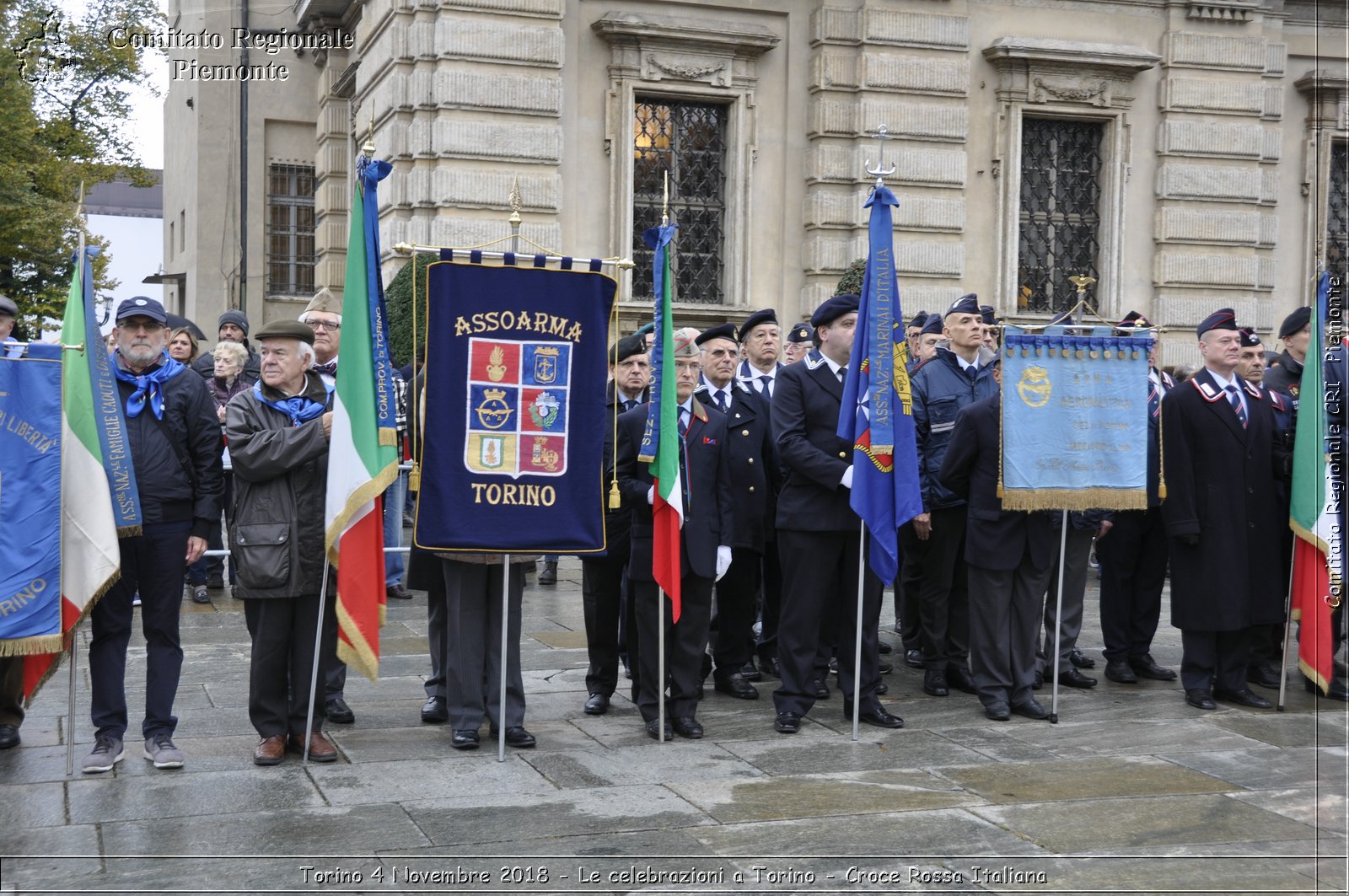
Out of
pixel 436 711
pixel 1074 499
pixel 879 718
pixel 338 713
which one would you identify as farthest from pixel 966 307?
pixel 338 713

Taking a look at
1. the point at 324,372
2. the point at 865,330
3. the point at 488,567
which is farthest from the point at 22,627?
the point at 865,330

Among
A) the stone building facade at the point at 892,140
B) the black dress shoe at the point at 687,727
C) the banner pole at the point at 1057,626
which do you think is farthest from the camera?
the stone building facade at the point at 892,140

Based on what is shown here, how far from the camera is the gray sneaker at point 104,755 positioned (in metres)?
6.28

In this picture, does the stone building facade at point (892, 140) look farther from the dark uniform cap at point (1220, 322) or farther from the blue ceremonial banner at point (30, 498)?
the blue ceremonial banner at point (30, 498)

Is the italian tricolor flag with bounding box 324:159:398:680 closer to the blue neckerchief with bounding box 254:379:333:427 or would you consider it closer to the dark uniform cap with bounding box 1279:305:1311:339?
the blue neckerchief with bounding box 254:379:333:427

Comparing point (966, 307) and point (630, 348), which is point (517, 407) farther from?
point (966, 307)

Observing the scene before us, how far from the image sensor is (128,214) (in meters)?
48.6

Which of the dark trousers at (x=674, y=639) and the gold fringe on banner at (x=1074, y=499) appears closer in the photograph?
the dark trousers at (x=674, y=639)

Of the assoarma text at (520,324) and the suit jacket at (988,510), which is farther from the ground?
the assoarma text at (520,324)

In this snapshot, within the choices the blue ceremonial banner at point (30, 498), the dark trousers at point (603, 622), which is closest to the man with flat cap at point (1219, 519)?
the dark trousers at point (603, 622)

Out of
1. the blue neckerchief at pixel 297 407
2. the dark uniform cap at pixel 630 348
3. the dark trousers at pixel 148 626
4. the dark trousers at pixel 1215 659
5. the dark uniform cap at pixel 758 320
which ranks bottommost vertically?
the dark trousers at pixel 1215 659

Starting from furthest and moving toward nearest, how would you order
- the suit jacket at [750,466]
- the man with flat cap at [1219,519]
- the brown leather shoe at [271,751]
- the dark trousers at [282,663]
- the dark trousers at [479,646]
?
the suit jacket at [750,466]
the man with flat cap at [1219,519]
the dark trousers at [479,646]
the dark trousers at [282,663]
the brown leather shoe at [271,751]

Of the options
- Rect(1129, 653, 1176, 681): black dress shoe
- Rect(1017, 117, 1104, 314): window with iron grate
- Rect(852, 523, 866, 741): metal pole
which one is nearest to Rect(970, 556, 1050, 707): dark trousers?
Rect(852, 523, 866, 741): metal pole

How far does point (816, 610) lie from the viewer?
24.7ft
